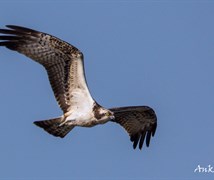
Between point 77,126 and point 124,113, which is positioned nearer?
point 77,126

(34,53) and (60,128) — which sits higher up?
(34,53)

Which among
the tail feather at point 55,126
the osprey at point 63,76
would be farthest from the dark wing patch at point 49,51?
the tail feather at point 55,126

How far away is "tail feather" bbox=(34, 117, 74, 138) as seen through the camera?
15203 mm

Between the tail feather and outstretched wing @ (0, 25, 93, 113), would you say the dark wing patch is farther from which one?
the tail feather

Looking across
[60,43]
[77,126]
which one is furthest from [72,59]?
[77,126]

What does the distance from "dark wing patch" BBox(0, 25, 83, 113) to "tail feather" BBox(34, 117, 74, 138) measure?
519 millimetres

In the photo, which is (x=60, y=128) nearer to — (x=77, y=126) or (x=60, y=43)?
(x=77, y=126)

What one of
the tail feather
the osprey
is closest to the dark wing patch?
the osprey

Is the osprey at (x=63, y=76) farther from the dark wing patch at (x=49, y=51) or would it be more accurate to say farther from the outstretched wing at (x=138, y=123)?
the outstretched wing at (x=138, y=123)

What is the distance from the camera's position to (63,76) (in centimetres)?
1503

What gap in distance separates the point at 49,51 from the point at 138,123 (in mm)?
2923

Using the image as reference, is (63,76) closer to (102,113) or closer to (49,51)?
(49,51)

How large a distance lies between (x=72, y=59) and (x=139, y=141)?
9.68ft

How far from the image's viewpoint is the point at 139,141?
1689cm
